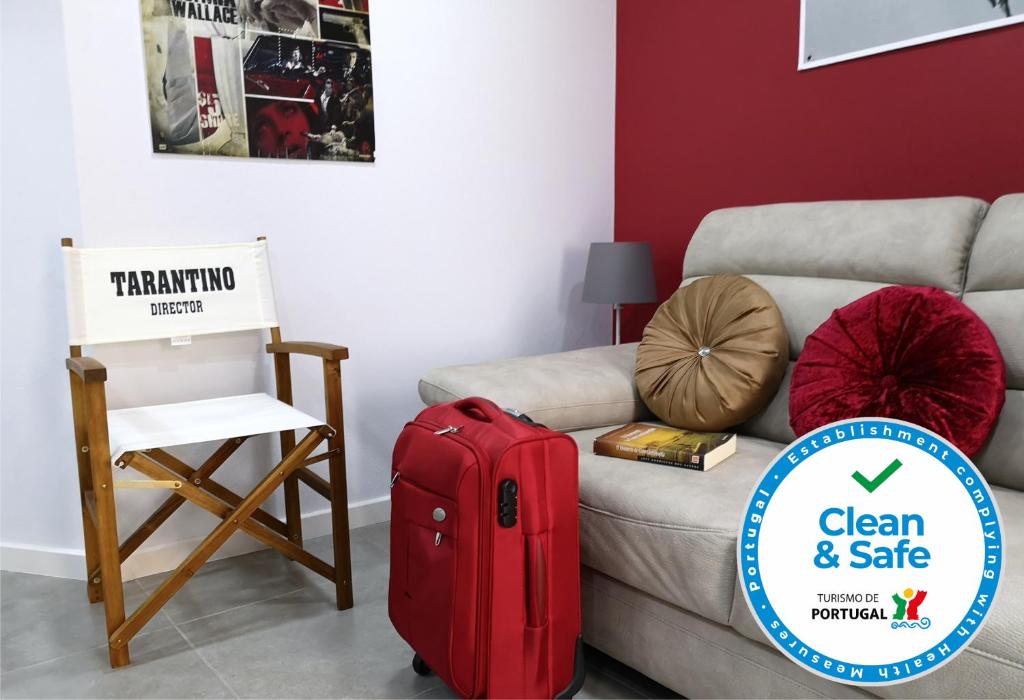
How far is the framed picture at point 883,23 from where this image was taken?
193 centimetres

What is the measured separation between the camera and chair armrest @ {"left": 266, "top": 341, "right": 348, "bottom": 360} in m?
1.92

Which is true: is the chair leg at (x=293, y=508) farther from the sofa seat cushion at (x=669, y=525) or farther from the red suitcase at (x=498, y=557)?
the sofa seat cushion at (x=669, y=525)

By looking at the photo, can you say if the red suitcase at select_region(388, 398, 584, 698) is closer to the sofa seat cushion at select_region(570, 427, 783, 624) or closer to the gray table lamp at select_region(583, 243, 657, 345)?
the sofa seat cushion at select_region(570, 427, 783, 624)

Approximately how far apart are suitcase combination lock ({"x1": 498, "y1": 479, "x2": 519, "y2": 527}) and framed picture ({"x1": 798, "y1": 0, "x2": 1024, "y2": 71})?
164cm

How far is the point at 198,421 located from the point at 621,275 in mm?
1404

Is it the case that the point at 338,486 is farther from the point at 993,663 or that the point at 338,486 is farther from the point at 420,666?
the point at 993,663

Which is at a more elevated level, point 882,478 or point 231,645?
point 882,478

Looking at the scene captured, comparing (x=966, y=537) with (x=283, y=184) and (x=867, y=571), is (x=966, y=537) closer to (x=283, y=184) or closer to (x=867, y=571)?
(x=867, y=571)

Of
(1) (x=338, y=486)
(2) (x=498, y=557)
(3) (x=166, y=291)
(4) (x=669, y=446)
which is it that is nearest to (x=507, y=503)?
(2) (x=498, y=557)

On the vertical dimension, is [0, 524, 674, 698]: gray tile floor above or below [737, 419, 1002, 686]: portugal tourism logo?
below

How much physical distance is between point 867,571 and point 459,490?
661 mm

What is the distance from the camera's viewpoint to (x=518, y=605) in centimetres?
140

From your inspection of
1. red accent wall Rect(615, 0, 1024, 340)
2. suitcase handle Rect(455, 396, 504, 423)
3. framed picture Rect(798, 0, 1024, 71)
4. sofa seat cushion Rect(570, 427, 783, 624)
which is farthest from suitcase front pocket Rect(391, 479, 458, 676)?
framed picture Rect(798, 0, 1024, 71)

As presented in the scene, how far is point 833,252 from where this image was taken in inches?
74.5
